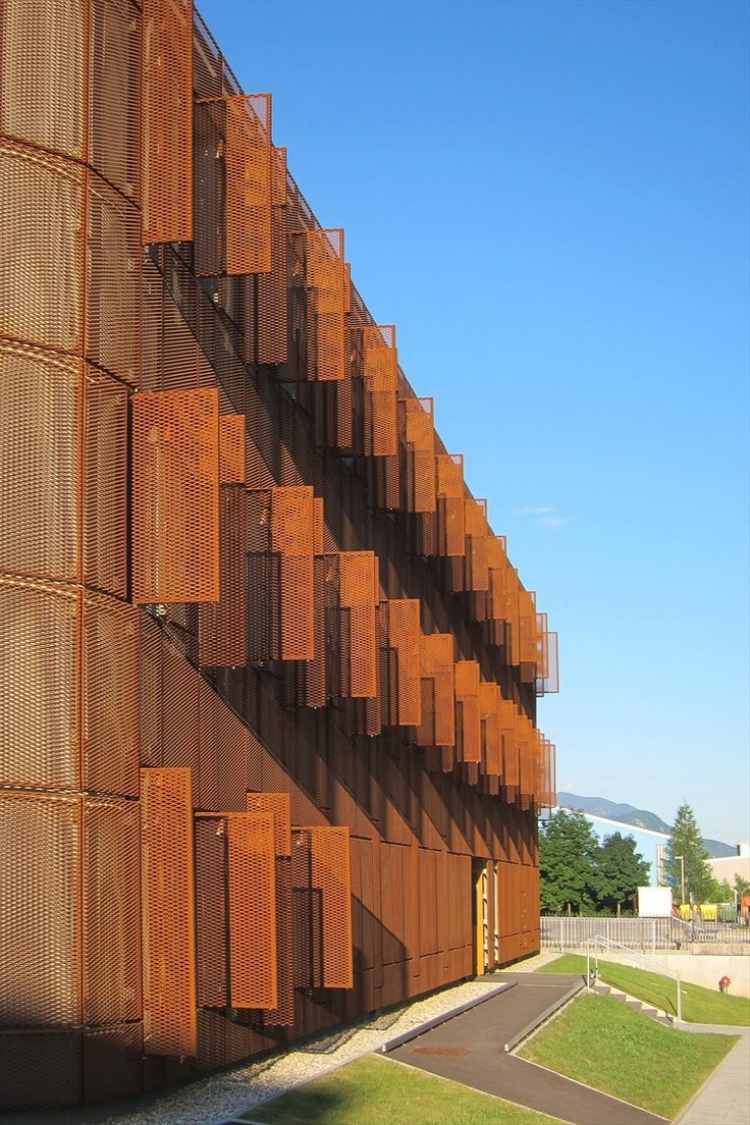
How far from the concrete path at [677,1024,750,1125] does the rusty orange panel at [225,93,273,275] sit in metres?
14.8

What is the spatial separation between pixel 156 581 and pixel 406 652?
1328 centimetres

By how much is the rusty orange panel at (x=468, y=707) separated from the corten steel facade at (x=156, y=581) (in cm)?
1212

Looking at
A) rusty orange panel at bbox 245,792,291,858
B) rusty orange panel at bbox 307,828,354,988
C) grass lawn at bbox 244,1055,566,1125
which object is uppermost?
rusty orange panel at bbox 245,792,291,858

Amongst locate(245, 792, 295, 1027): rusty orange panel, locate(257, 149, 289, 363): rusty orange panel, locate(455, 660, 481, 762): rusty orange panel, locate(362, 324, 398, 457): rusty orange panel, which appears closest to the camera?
locate(245, 792, 295, 1027): rusty orange panel

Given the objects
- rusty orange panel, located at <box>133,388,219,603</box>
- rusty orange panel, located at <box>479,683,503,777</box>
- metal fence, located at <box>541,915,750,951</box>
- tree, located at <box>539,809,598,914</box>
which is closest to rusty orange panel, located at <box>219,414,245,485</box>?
rusty orange panel, located at <box>133,388,219,603</box>

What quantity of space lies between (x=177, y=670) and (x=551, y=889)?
10118cm

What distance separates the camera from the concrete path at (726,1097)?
26359mm

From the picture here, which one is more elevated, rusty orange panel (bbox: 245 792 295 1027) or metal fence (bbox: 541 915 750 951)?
rusty orange panel (bbox: 245 792 295 1027)

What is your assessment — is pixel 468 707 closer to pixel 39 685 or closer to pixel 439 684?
pixel 439 684

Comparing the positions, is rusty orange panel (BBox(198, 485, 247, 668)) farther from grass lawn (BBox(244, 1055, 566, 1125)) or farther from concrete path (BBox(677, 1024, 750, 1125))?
concrete path (BBox(677, 1024, 750, 1125))

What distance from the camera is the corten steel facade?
59.6 feet

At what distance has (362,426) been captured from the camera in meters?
32.0

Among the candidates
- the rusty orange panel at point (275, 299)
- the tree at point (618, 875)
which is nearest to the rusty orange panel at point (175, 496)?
the rusty orange panel at point (275, 299)

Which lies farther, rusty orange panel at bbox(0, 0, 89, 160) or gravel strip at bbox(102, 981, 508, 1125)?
rusty orange panel at bbox(0, 0, 89, 160)
